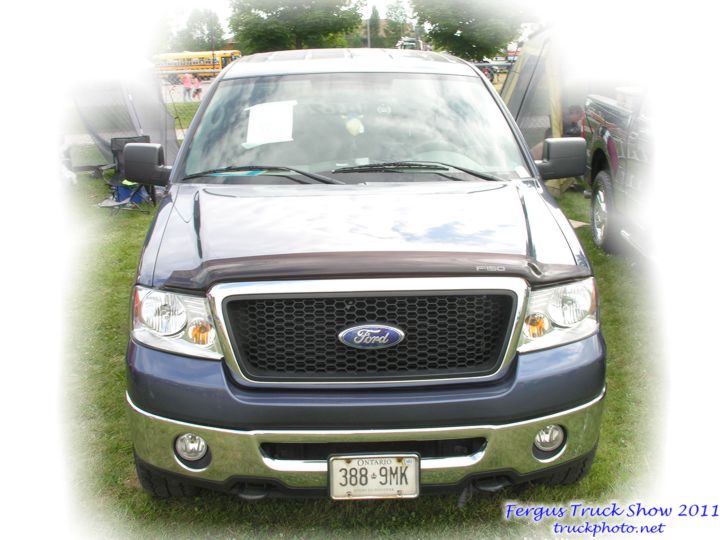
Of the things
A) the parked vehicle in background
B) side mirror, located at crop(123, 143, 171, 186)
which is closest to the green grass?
the parked vehicle in background

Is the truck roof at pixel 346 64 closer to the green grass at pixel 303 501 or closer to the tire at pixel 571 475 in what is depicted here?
the green grass at pixel 303 501

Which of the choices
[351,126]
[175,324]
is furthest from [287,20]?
[175,324]

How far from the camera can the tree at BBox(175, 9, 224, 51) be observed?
223 ft

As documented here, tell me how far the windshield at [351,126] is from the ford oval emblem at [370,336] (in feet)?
3.61

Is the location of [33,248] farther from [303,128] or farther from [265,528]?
[265,528]

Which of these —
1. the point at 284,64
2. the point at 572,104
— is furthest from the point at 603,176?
the point at 284,64

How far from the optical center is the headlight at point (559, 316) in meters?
2.68

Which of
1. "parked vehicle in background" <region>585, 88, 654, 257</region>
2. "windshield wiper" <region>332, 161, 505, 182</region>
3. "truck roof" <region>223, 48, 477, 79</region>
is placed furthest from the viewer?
"parked vehicle in background" <region>585, 88, 654, 257</region>

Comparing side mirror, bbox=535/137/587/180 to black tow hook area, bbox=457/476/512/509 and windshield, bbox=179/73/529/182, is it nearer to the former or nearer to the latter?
windshield, bbox=179/73/529/182

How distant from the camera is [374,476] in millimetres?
2627

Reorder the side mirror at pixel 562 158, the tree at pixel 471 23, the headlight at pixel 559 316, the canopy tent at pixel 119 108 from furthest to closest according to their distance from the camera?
the tree at pixel 471 23, the canopy tent at pixel 119 108, the side mirror at pixel 562 158, the headlight at pixel 559 316

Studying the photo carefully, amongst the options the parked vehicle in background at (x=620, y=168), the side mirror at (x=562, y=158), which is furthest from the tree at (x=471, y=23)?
the side mirror at (x=562, y=158)

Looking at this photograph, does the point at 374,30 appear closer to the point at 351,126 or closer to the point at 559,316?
the point at 351,126

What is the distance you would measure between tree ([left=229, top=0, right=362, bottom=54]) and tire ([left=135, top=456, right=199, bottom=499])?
3376cm
